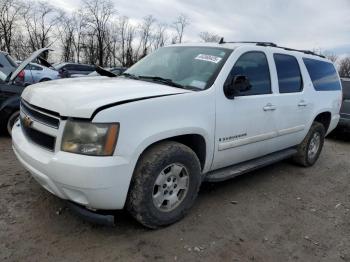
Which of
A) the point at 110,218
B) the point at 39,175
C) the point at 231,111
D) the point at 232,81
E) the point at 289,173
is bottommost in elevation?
the point at 289,173

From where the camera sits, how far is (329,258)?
9.70 feet

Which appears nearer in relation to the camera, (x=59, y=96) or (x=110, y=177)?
(x=110, y=177)

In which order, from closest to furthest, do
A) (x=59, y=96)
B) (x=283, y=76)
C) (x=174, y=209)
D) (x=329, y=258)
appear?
(x=59, y=96) < (x=329, y=258) < (x=174, y=209) < (x=283, y=76)

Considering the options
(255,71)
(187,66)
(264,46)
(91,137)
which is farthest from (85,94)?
(264,46)

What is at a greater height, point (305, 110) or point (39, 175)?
point (305, 110)

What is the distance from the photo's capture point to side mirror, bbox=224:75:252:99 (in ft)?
11.2

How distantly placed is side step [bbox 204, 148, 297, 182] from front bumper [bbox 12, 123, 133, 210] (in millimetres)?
1188

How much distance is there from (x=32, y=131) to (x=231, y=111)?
1.96 metres

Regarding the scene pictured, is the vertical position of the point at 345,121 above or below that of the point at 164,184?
below

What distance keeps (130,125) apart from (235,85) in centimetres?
134

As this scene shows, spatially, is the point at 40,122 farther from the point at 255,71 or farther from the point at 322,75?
the point at 322,75

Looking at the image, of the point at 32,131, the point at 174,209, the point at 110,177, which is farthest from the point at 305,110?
the point at 32,131

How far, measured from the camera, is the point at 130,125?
2615mm

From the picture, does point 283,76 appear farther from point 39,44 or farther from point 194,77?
point 39,44
